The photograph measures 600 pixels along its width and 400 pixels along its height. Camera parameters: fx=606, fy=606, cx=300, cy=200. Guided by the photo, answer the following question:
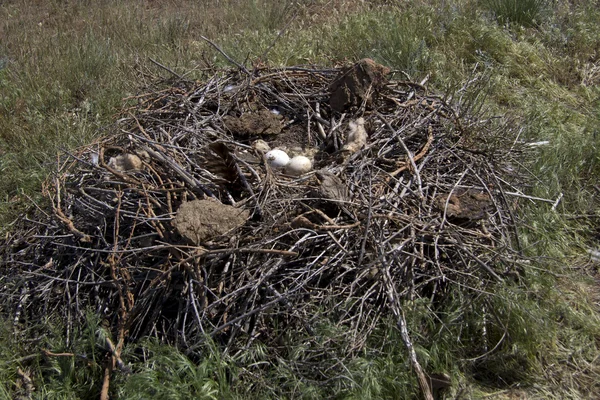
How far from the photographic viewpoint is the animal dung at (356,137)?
3311 millimetres

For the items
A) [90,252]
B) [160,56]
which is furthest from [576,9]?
[90,252]

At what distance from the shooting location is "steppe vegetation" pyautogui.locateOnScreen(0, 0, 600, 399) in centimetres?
260

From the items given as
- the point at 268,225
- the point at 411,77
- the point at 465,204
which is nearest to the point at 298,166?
the point at 268,225

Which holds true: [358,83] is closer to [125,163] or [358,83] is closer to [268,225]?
[268,225]

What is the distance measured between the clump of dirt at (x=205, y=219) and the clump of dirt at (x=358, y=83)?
3.99ft

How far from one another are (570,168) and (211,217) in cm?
236

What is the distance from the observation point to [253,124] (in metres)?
3.68

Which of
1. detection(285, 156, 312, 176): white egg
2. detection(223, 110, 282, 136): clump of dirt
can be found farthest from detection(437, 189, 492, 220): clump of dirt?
detection(223, 110, 282, 136): clump of dirt

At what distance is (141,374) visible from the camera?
2.49 metres

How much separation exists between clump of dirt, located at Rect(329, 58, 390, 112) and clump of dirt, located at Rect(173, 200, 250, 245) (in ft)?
3.99

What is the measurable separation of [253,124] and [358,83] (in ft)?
2.22

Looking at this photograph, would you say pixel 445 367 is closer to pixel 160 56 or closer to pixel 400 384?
pixel 400 384

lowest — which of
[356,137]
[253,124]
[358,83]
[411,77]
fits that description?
[411,77]

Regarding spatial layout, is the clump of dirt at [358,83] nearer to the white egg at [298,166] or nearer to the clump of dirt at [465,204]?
the white egg at [298,166]
